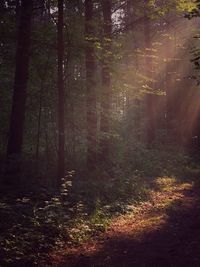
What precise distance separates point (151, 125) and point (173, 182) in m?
9.56

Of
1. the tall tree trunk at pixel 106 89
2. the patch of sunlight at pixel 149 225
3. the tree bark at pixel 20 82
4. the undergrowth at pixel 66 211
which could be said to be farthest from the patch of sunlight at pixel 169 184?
the tree bark at pixel 20 82

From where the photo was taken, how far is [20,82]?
47.2 feet

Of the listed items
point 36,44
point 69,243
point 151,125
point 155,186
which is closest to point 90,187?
point 155,186

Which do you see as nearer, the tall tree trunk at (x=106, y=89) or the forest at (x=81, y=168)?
the forest at (x=81, y=168)

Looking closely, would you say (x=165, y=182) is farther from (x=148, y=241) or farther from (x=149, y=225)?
(x=148, y=241)

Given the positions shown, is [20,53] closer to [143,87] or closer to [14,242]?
[143,87]

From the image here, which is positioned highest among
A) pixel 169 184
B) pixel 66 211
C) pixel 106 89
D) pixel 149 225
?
pixel 106 89

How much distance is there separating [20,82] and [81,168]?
193 inches

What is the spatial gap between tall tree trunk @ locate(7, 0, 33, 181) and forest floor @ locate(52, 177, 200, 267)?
4.86 meters

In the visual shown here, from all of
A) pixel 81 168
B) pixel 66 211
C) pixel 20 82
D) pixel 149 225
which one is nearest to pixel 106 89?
pixel 81 168

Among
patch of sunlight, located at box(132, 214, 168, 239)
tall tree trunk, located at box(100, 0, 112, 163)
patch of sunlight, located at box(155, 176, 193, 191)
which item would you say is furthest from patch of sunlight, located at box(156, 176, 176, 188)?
patch of sunlight, located at box(132, 214, 168, 239)

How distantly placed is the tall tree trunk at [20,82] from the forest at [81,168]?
4 centimetres

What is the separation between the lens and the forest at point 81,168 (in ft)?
30.1

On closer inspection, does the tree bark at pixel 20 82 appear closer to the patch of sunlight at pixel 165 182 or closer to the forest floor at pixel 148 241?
the forest floor at pixel 148 241
